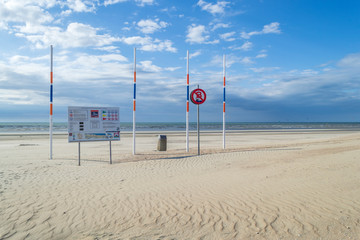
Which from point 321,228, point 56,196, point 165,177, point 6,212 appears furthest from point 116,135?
point 321,228

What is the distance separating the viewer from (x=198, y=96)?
42.2 feet

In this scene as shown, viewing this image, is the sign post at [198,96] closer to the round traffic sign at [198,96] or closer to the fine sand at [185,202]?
the round traffic sign at [198,96]

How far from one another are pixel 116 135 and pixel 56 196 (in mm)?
5067

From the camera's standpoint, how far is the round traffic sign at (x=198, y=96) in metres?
12.8

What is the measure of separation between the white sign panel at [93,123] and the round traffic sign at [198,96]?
13.7 ft

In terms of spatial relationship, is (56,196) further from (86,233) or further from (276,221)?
(276,221)

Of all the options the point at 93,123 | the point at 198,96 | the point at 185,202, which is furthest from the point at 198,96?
the point at 185,202

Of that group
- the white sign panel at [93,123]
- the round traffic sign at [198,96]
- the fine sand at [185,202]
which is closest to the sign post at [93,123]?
the white sign panel at [93,123]

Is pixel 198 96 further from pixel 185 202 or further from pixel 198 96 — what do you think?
pixel 185 202

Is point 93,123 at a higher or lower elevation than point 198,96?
lower

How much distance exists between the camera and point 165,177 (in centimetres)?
808

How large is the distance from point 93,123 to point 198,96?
18.8 feet

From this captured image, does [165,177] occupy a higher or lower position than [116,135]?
lower

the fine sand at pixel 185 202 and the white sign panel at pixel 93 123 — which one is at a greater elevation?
the white sign panel at pixel 93 123
